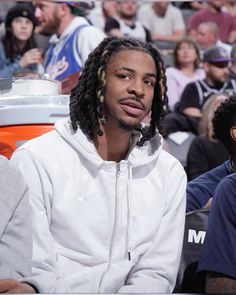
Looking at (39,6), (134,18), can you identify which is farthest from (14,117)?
(134,18)

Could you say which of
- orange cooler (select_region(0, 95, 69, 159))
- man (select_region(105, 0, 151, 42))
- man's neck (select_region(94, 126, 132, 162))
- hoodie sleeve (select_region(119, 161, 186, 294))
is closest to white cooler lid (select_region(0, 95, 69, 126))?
orange cooler (select_region(0, 95, 69, 159))

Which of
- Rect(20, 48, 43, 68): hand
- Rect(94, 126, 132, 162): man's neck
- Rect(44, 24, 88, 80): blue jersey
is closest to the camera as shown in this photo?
Rect(94, 126, 132, 162): man's neck

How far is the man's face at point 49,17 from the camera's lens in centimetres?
562

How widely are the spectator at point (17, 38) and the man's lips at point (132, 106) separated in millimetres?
3323

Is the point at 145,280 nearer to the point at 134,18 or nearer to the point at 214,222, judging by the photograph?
the point at 214,222

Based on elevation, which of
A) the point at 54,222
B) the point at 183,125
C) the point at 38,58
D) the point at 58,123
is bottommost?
the point at 183,125

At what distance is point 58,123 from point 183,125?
3.22 m

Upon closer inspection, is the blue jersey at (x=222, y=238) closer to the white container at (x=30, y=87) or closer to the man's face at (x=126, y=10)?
the white container at (x=30, y=87)

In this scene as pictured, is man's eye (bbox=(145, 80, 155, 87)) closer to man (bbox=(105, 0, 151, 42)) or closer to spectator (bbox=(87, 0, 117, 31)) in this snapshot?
man (bbox=(105, 0, 151, 42))

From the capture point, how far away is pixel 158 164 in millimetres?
2859

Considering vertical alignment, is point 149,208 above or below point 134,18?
above

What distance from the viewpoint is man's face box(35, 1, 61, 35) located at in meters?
5.62

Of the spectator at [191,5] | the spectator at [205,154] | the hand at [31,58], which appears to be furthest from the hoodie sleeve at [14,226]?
the spectator at [191,5]

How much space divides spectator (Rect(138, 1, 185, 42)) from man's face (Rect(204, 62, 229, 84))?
206 centimetres
